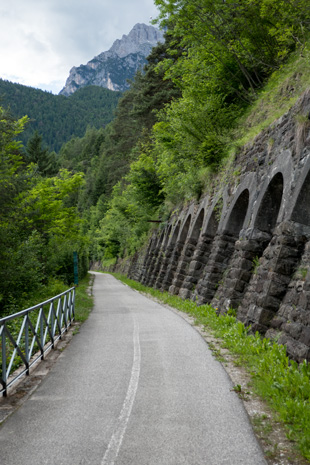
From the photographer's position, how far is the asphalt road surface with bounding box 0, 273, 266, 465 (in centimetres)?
364

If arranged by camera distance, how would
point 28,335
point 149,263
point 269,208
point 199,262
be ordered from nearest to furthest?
point 28,335
point 269,208
point 199,262
point 149,263

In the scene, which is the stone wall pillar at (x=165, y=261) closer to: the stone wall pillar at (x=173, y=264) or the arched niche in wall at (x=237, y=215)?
the stone wall pillar at (x=173, y=264)

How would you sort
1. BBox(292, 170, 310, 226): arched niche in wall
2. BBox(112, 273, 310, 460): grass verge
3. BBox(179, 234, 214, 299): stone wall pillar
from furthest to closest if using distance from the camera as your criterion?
BBox(179, 234, 214, 299): stone wall pillar < BBox(292, 170, 310, 226): arched niche in wall < BBox(112, 273, 310, 460): grass verge

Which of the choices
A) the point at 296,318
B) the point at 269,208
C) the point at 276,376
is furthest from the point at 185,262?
the point at 276,376

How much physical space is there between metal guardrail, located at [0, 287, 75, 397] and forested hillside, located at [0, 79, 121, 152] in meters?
158

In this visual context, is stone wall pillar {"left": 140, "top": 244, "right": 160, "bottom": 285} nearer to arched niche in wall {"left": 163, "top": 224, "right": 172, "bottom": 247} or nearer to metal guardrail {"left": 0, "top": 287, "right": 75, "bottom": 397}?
arched niche in wall {"left": 163, "top": 224, "right": 172, "bottom": 247}

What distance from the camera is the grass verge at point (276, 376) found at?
4.28 meters

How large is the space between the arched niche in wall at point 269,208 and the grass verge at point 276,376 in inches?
103

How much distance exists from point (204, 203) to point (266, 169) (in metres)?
6.49

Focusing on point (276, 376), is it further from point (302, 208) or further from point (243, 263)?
point (243, 263)

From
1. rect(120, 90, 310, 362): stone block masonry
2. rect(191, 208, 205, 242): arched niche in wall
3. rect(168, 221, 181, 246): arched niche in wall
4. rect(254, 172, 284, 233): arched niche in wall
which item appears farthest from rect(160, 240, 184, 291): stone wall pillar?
rect(254, 172, 284, 233): arched niche in wall

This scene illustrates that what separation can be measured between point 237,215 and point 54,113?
178m

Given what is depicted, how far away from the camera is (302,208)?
297 inches

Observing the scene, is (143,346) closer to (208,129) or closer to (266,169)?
(266,169)
